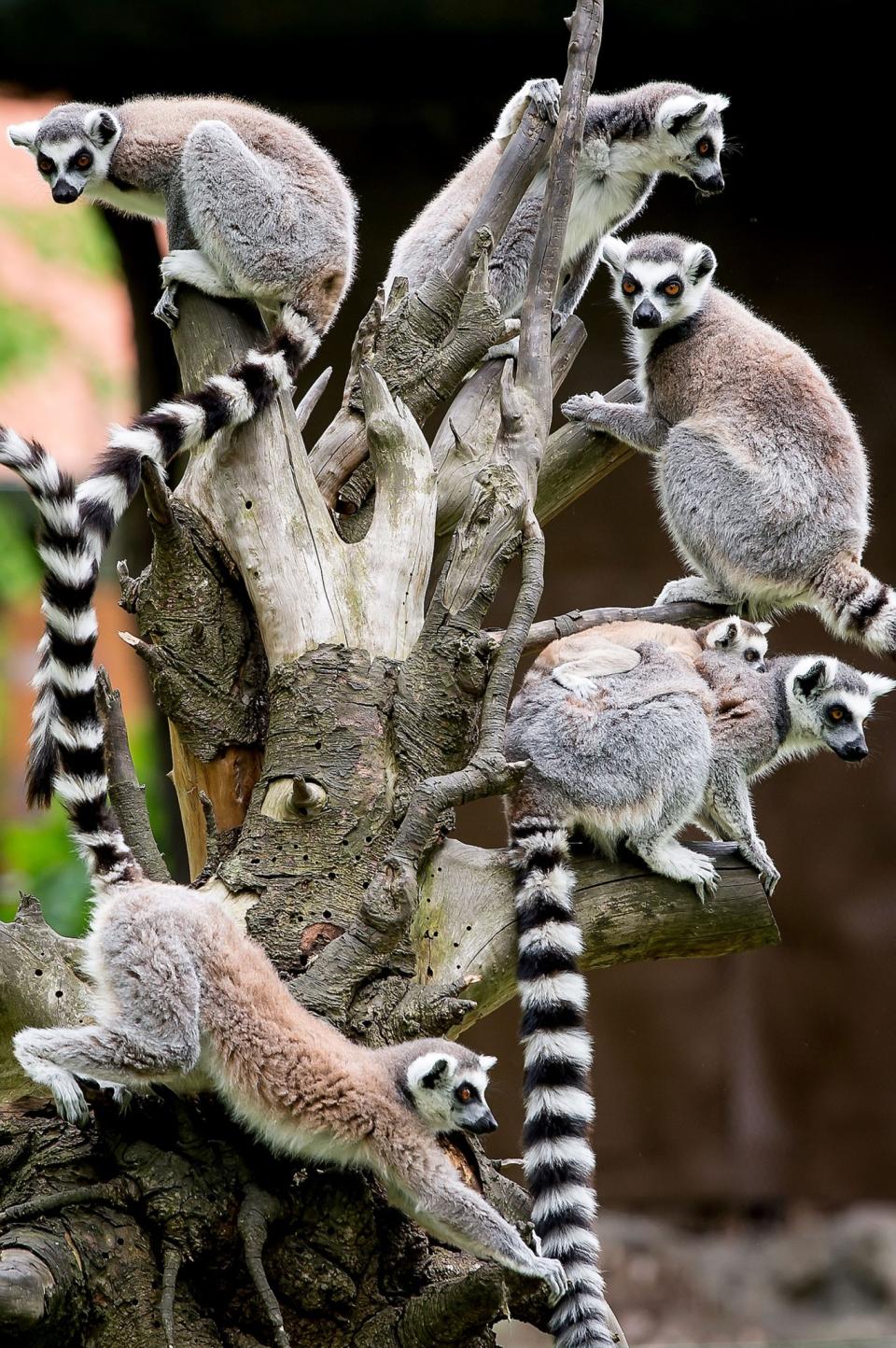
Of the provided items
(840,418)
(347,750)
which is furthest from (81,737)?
(840,418)

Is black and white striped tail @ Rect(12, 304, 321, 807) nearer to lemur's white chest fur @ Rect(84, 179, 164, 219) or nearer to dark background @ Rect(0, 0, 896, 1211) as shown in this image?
lemur's white chest fur @ Rect(84, 179, 164, 219)

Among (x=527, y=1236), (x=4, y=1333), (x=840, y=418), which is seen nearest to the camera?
(x=4, y=1333)

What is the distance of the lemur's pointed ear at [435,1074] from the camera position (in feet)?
9.71

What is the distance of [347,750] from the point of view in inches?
145

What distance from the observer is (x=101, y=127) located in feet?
16.4

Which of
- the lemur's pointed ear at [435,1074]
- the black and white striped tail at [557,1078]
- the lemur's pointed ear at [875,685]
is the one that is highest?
the lemur's pointed ear at [435,1074]

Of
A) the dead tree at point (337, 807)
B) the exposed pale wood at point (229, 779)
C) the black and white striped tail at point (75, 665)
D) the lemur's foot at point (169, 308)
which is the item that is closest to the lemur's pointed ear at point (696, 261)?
the dead tree at point (337, 807)

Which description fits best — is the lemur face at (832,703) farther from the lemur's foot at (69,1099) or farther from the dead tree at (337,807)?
the lemur's foot at (69,1099)

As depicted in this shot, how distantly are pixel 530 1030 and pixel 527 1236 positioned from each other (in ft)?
1.76

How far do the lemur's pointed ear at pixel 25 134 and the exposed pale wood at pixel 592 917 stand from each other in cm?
334

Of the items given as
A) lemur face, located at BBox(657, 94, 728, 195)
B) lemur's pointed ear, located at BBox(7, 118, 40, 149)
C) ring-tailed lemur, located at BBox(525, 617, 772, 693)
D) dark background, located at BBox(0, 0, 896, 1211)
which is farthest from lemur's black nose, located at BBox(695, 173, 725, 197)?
lemur's pointed ear, located at BBox(7, 118, 40, 149)

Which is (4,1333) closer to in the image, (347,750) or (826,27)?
(347,750)

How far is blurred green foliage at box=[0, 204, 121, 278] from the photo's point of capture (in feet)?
39.9

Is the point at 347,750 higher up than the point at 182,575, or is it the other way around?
the point at 182,575
